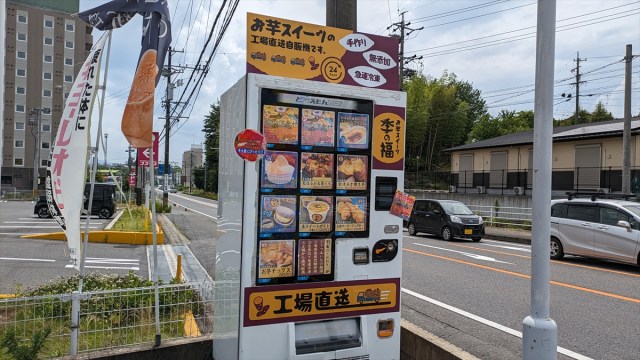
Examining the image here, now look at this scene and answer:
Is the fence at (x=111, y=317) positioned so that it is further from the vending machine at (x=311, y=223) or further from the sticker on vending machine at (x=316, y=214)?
the sticker on vending machine at (x=316, y=214)

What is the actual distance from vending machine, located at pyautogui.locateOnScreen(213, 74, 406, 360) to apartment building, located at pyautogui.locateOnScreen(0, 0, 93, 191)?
60589mm

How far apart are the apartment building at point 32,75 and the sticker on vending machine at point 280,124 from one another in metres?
60.6

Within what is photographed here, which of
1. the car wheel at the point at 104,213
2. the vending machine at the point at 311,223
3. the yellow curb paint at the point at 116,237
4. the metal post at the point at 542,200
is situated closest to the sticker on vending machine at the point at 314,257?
the vending machine at the point at 311,223

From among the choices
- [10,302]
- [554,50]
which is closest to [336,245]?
[554,50]

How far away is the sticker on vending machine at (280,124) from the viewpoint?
2.85m

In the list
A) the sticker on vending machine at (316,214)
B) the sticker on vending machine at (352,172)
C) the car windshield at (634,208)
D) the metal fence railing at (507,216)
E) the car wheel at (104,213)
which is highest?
the sticker on vending machine at (352,172)

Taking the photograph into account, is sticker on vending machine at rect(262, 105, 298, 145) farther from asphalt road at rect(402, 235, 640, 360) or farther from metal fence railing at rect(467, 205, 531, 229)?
metal fence railing at rect(467, 205, 531, 229)

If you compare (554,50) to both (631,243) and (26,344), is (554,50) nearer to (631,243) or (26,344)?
(26,344)

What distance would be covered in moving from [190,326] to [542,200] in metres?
3.33

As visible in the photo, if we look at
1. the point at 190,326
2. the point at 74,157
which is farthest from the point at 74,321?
the point at 74,157

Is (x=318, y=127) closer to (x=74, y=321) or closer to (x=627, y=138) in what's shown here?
(x=74, y=321)

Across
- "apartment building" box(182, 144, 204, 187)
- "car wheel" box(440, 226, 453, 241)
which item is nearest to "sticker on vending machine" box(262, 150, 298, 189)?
"car wheel" box(440, 226, 453, 241)

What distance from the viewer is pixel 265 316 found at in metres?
2.83

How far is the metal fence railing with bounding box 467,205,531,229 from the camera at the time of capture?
18.9 metres
